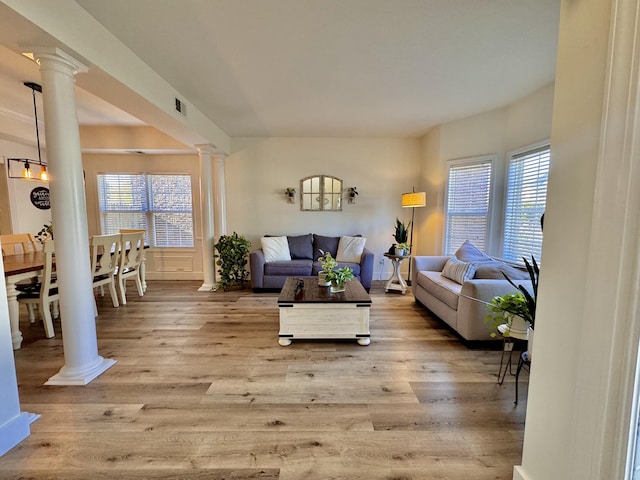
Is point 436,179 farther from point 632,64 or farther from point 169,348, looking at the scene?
point 169,348

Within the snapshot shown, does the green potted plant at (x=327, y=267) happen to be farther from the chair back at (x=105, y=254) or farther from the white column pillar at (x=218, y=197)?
the chair back at (x=105, y=254)

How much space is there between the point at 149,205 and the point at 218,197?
1453mm

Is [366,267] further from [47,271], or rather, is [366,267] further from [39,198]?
[39,198]

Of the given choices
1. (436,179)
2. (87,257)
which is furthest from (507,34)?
(87,257)

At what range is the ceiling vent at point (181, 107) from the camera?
3073 mm

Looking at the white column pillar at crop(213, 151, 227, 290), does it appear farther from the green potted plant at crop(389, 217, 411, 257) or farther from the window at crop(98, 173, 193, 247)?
the green potted plant at crop(389, 217, 411, 257)

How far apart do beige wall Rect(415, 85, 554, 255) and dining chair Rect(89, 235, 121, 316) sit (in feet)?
15.4

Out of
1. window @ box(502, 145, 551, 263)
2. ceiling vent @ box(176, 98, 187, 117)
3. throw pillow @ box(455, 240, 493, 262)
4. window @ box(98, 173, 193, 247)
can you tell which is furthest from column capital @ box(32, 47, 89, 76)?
window @ box(502, 145, 551, 263)

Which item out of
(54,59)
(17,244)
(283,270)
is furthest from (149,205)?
(54,59)

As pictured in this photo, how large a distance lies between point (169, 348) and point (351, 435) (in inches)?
75.1

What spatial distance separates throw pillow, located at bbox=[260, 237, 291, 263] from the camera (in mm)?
4578

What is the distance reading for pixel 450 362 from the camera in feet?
7.68

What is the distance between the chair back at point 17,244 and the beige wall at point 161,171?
136cm

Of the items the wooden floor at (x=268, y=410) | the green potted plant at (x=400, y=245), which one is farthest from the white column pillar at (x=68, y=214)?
the green potted plant at (x=400, y=245)
